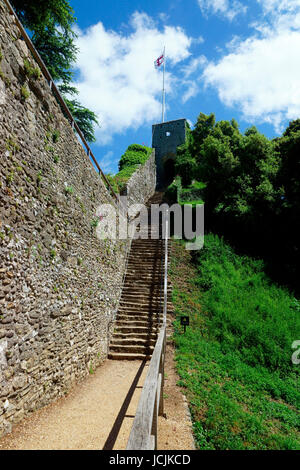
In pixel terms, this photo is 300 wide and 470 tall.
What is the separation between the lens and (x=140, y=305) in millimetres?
7910

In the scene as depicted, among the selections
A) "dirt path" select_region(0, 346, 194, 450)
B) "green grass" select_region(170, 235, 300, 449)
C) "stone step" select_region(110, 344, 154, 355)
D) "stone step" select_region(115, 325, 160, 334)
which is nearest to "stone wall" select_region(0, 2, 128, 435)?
"dirt path" select_region(0, 346, 194, 450)

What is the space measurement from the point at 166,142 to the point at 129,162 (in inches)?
292

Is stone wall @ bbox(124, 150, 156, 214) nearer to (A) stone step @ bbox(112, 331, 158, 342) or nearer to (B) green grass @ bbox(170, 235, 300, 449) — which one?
(B) green grass @ bbox(170, 235, 300, 449)

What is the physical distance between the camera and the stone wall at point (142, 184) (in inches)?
560

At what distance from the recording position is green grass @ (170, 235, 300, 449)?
11.8 ft

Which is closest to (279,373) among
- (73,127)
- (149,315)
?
(149,315)

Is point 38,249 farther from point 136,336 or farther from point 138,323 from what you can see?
point 138,323

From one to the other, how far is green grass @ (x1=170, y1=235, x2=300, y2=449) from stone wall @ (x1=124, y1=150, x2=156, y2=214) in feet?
16.0

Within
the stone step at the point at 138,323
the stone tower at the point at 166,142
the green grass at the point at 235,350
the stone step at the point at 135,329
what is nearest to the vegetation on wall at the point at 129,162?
the stone tower at the point at 166,142

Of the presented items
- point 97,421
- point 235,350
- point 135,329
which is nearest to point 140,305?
point 135,329

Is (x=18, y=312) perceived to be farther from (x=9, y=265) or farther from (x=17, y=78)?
(x=17, y=78)

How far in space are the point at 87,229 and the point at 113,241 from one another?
7.77 ft

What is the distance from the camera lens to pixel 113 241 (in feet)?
26.7

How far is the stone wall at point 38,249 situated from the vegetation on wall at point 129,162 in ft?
25.1
